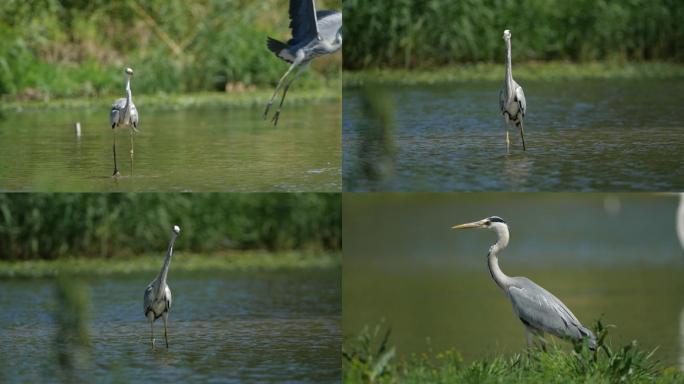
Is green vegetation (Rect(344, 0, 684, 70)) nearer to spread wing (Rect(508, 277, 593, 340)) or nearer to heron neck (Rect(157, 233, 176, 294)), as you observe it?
heron neck (Rect(157, 233, 176, 294))

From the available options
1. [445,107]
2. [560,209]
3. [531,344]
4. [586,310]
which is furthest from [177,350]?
[560,209]

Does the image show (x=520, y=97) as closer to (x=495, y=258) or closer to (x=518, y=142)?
(x=518, y=142)

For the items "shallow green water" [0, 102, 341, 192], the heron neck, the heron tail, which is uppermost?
the heron tail

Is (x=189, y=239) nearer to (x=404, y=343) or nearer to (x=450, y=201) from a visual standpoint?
(x=450, y=201)

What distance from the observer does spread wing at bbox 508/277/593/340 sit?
5297 millimetres

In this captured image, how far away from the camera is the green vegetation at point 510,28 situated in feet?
37.0

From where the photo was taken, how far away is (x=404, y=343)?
670 centimetres

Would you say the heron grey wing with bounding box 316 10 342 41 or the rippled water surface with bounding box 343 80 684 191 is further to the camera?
the rippled water surface with bounding box 343 80 684 191

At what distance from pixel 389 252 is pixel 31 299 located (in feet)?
9.68

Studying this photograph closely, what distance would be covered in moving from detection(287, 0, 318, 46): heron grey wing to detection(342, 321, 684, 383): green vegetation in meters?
1.86

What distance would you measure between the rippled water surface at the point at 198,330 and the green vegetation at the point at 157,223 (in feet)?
2.45

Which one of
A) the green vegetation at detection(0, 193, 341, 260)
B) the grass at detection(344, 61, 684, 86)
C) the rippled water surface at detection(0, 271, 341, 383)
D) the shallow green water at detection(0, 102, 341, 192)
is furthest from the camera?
the grass at detection(344, 61, 684, 86)

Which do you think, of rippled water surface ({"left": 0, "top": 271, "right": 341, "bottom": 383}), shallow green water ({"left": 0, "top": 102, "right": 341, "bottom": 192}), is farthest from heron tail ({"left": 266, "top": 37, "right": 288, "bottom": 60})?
rippled water surface ({"left": 0, "top": 271, "right": 341, "bottom": 383})

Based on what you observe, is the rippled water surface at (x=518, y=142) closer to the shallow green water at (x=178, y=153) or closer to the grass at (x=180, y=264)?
the shallow green water at (x=178, y=153)
